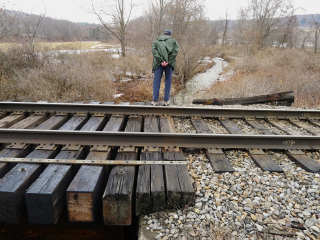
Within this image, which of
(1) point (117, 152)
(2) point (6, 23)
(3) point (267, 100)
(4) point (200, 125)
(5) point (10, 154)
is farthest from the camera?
(2) point (6, 23)

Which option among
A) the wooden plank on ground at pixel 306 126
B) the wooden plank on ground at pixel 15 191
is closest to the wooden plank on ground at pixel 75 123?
the wooden plank on ground at pixel 15 191

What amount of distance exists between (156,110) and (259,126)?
2118mm

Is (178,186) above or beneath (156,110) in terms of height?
beneath

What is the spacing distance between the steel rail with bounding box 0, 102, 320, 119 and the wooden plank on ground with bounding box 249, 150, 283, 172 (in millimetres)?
1609

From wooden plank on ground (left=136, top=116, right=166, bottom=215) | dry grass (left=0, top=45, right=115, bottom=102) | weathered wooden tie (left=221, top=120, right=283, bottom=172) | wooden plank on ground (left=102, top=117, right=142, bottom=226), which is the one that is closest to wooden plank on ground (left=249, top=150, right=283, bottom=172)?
weathered wooden tie (left=221, top=120, right=283, bottom=172)

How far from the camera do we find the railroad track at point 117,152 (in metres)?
2.33

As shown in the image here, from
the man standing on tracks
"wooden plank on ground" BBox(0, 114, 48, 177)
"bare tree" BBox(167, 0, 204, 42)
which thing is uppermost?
"bare tree" BBox(167, 0, 204, 42)

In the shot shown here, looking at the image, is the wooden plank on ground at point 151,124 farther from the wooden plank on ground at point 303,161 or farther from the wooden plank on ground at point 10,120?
the wooden plank on ground at point 10,120

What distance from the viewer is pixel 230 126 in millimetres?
4523

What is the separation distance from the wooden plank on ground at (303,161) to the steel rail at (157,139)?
0.15 m

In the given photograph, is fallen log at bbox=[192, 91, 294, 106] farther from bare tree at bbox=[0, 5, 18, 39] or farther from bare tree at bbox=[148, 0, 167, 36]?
bare tree at bbox=[148, 0, 167, 36]

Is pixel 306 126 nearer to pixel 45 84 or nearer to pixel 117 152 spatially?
pixel 117 152

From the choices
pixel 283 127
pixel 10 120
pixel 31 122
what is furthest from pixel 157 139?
pixel 10 120

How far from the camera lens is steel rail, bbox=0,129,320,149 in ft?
11.4
